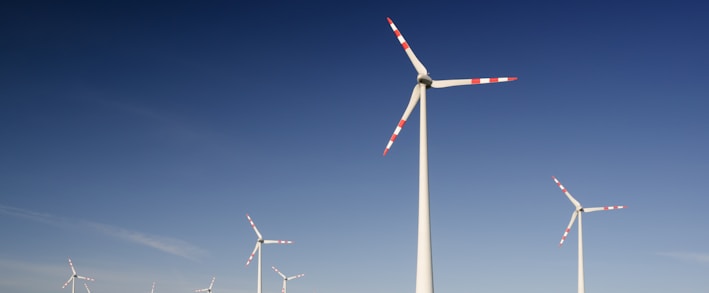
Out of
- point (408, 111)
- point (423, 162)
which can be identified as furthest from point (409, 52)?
point (423, 162)

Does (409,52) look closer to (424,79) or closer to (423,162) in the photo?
(424,79)

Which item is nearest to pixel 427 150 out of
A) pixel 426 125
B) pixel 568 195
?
pixel 426 125

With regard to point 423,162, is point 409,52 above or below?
above

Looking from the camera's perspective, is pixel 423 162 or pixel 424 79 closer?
pixel 423 162

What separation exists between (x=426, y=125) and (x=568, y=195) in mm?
72753

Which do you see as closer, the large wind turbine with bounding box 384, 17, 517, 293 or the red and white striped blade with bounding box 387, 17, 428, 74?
the large wind turbine with bounding box 384, 17, 517, 293

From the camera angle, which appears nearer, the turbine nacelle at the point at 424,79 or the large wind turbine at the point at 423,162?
the large wind turbine at the point at 423,162

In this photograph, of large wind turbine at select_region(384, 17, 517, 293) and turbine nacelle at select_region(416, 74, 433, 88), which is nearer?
large wind turbine at select_region(384, 17, 517, 293)

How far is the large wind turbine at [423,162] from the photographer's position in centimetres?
4738

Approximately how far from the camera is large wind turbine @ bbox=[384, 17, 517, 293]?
47.4 meters

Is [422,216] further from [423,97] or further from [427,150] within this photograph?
[423,97]

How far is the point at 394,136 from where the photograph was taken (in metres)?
56.8

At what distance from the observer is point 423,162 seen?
165 feet

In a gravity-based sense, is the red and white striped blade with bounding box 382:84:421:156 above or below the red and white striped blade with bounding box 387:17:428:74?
below
